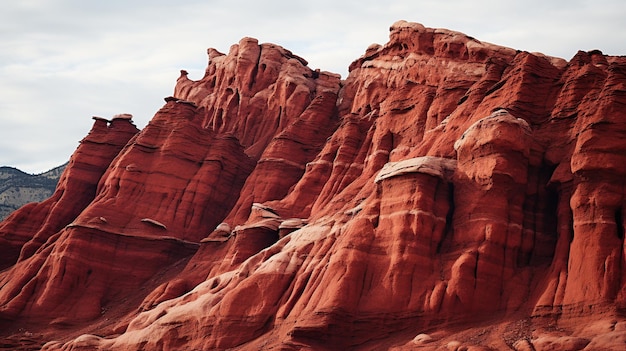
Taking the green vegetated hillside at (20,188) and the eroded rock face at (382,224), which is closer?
the eroded rock face at (382,224)

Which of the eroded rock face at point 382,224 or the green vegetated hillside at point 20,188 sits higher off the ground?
the green vegetated hillside at point 20,188

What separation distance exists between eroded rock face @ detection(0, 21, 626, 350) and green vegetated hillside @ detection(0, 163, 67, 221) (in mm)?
70236

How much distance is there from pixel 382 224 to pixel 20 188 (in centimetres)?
12065

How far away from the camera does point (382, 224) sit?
56938 millimetres

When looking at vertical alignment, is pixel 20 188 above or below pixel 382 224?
above

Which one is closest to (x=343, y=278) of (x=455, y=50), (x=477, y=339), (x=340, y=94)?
(x=477, y=339)

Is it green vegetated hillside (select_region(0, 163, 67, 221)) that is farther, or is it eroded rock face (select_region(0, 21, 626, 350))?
green vegetated hillside (select_region(0, 163, 67, 221))

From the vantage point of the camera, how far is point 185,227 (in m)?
84.2

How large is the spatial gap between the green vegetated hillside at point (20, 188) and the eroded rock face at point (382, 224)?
230 feet

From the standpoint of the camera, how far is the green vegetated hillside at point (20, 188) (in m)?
158

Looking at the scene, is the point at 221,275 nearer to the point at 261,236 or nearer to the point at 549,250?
the point at 261,236

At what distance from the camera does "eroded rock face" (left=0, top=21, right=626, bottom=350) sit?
168 feet

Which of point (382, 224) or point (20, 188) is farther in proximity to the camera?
point (20, 188)

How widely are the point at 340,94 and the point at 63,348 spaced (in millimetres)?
44691
